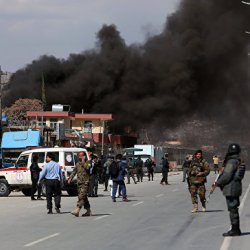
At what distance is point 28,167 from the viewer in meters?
26.5

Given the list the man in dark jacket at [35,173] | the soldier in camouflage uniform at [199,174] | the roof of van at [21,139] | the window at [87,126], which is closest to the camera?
the soldier in camouflage uniform at [199,174]

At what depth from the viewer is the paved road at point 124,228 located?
407 inches

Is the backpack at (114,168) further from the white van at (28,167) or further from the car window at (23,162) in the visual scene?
the car window at (23,162)

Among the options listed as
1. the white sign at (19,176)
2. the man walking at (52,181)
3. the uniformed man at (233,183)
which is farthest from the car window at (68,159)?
the uniformed man at (233,183)

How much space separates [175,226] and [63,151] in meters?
13.2

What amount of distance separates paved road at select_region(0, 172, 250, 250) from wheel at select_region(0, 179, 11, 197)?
Result: 7.77 metres

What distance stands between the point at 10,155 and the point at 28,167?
14.4 meters

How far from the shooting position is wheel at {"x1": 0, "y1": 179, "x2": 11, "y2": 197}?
27.1m

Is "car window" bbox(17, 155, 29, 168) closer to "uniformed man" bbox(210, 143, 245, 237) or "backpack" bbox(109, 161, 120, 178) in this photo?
"backpack" bbox(109, 161, 120, 178)

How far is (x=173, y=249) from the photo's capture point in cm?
968

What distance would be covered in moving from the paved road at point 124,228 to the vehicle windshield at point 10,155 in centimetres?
2113

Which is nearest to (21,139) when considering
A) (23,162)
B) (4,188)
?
(4,188)

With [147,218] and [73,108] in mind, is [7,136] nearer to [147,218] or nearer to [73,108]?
[147,218]

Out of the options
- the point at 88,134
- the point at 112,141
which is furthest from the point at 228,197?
the point at 112,141
